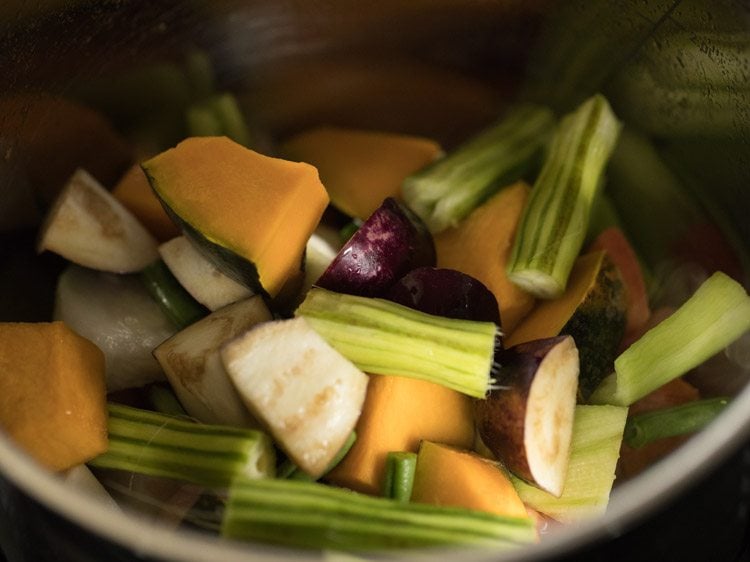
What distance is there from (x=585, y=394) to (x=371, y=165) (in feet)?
1.06

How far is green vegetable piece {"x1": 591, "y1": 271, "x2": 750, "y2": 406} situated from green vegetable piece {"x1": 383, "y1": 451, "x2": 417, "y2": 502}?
18 centimetres

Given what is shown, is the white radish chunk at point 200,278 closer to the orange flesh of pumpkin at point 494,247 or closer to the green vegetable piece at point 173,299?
the green vegetable piece at point 173,299

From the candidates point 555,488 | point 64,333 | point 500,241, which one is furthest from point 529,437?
point 64,333

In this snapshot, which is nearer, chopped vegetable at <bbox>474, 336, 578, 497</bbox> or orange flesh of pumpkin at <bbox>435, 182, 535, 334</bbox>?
chopped vegetable at <bbox>474, 336, 578, 497</bbox>

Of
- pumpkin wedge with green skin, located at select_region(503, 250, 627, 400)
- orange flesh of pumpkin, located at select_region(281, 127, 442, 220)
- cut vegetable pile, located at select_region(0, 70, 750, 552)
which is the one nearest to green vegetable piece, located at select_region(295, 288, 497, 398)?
cut vegetable pile, located at select_region(0, 70, 750, 552)

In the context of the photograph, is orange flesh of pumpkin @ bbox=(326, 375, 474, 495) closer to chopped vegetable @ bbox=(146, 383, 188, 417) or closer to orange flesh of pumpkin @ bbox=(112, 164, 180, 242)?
chopped vegetable @ bbox=(146, 383, 188, 417)

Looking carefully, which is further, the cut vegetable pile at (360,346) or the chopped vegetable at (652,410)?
the chopped vegetable at (652,410)

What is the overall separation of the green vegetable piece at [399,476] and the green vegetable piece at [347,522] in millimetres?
57

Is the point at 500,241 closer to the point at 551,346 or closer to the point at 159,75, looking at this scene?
the point at 551,346

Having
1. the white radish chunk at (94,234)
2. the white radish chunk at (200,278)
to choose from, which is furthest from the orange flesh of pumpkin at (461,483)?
the white radish chunk at (94,234)

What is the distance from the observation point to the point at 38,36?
31.1 inches

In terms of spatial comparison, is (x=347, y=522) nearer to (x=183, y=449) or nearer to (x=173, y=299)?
(x=183, y=449)

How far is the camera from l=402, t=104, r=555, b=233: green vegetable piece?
0.84m

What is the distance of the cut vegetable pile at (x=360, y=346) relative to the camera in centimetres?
62
